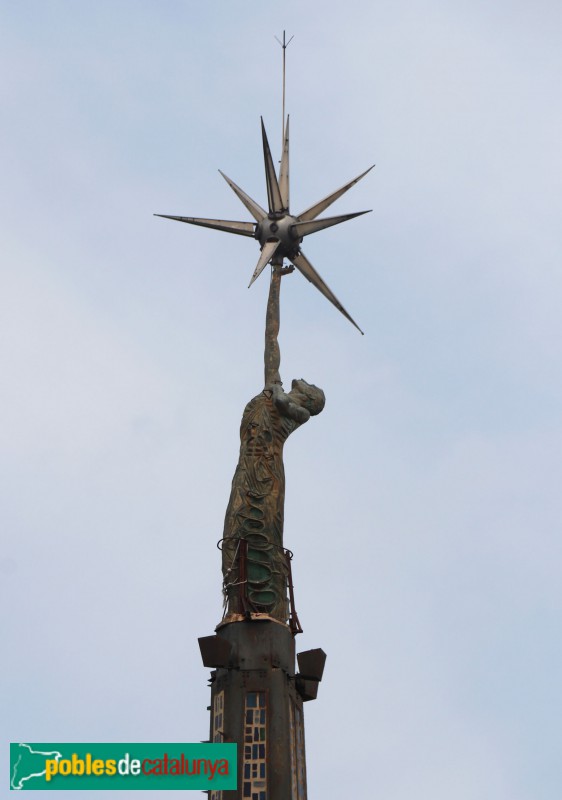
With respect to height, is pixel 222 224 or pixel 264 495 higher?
pixel 222 224

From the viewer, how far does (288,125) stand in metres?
43.1

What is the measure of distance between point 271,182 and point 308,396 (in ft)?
21.9

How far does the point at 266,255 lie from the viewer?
130ft

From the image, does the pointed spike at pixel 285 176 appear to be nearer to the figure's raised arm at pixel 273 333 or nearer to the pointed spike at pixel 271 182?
the pointed spike at pixel 271 182

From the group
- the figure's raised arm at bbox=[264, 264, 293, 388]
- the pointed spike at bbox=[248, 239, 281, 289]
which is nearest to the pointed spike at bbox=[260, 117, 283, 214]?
the pointed spike at bbox=[248, 239, 281, 289]

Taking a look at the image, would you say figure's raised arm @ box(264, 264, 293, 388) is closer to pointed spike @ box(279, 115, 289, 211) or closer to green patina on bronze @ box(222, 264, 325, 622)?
green patina on bronze @ box(222, 264, 325, 622)

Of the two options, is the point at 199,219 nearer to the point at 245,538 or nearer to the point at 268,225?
the point at 268,225

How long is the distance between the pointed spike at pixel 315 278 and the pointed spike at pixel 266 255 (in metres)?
0.92

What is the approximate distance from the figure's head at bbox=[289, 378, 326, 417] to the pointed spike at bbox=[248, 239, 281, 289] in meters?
3.27

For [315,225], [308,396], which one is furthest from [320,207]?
[308,396]

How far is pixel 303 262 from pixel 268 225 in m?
1.51

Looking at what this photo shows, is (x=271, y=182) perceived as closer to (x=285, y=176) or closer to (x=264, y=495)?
(x=285, y=176)

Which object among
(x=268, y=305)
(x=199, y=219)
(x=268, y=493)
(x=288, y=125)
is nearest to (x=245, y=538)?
(x=268, y=493)

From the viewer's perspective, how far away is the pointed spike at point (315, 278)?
40.3 m
